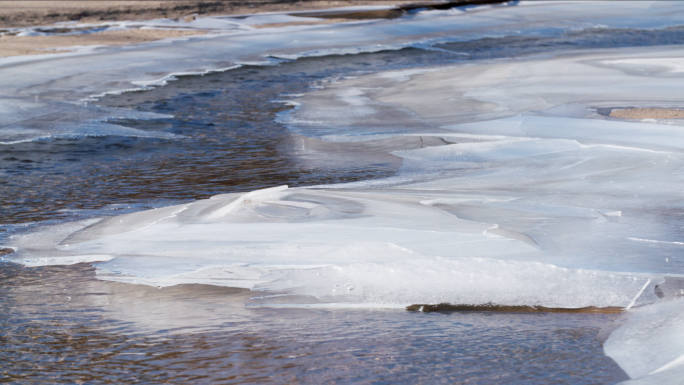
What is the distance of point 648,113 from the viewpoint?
5.99 meters

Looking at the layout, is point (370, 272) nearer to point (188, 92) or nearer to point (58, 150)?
point (58, 150)

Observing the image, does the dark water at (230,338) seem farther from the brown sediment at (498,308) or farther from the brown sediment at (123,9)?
the brown sediment at (123,9)

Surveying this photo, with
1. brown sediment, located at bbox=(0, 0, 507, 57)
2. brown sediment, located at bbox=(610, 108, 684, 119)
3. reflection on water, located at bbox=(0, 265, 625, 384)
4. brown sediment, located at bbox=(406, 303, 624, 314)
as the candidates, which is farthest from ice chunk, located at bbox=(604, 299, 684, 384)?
brown sediment, located at bbox=(0, 0, 507, 57)

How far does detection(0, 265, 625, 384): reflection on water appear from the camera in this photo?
2217 mm

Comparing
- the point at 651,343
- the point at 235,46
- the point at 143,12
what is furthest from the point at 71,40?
the point at 651,343

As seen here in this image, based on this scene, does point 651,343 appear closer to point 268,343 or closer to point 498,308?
point 498,308

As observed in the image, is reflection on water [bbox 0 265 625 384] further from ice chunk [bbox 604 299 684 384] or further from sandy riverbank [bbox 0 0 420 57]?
sandy riverbank [bbox 0 0 420 57]

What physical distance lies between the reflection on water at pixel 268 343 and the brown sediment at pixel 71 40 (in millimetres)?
8183

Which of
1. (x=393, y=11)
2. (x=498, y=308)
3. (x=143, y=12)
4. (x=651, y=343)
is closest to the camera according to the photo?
(x=651, y=343)

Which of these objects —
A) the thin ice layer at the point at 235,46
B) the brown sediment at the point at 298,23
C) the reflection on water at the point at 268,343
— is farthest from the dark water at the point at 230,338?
the brown sediment at the point at 298,23

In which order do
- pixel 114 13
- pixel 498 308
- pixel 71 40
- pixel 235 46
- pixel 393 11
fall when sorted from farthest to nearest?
pixel 393 11
pixel 114 13
pixel 71 40
pixel 235 46
pixel 498 308

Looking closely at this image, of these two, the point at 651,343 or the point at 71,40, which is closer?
the point at 651,343

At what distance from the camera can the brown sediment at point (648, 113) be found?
229 inches

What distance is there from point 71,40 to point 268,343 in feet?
33.7
